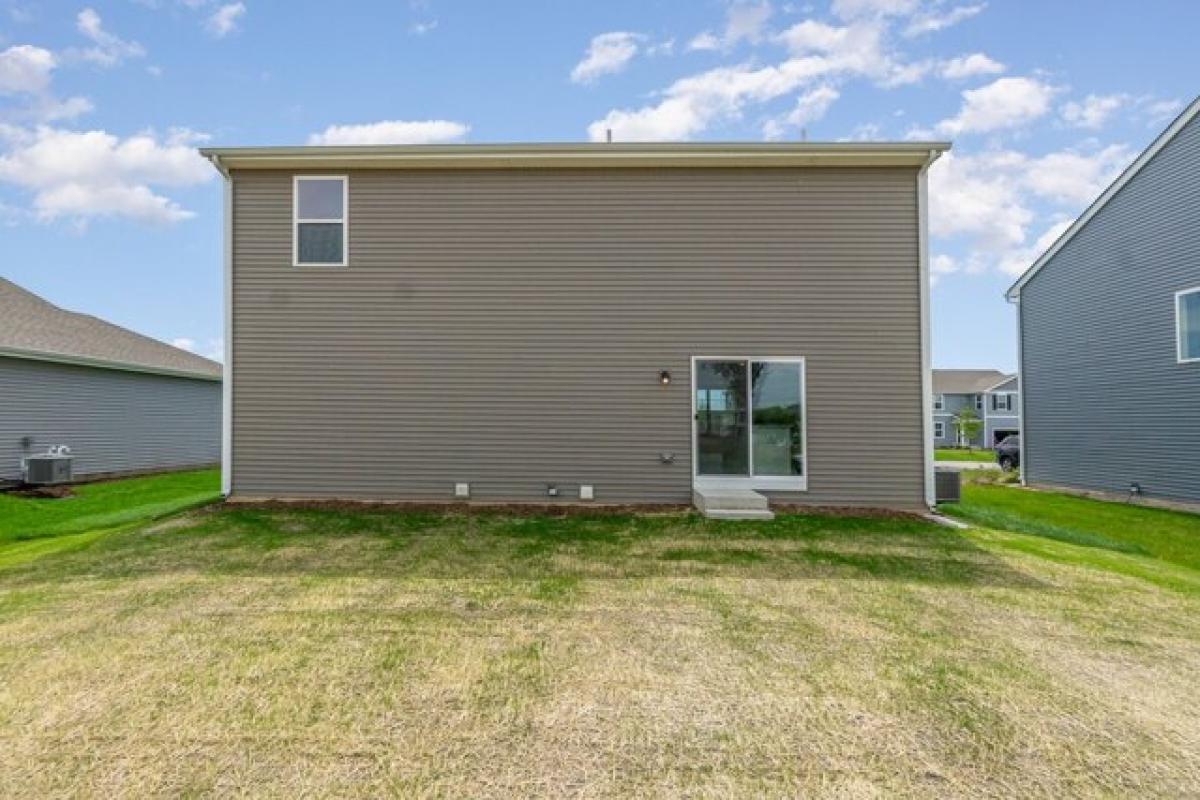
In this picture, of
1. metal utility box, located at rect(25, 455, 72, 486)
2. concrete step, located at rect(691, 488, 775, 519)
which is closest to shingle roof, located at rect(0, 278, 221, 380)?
metal utility box, located at rect(25, 455, 72, 486)

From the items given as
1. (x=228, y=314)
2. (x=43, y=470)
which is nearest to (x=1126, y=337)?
(x=228, y=314)

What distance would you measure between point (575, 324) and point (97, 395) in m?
12.8

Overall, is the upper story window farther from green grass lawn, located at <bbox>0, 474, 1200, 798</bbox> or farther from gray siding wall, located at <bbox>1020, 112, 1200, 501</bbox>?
gray siding wall, located at <bbox>1020, 112, 1200, 501</bbox>

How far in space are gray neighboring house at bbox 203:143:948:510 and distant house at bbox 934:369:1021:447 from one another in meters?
34.4

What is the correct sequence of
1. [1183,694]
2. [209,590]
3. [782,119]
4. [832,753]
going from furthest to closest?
[782,119] < [209,590] < [1183,694] < [832,753]

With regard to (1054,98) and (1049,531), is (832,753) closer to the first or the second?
(1049,531)

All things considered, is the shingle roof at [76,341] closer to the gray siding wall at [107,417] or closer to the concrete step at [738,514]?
the gray siding wall at [107,417]

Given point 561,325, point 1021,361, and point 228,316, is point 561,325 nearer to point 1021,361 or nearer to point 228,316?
point 228,316

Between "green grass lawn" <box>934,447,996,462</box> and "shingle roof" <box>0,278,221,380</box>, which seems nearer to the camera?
"shingle roof" <box>0,278,221,380</box>

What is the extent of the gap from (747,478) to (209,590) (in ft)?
20.0

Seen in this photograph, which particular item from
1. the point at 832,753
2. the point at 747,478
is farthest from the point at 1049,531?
the point at 832,753

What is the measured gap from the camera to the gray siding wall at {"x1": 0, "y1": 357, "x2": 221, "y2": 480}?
454 inches

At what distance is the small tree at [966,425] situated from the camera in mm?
37438

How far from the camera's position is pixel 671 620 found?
12.8 ft
